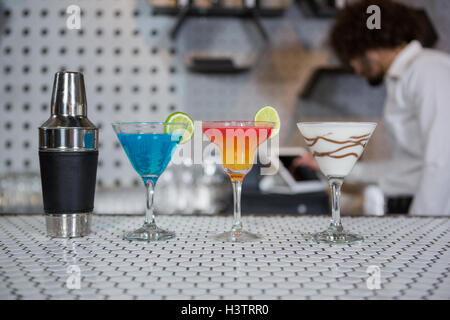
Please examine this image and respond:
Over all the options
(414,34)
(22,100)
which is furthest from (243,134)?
(22,100)

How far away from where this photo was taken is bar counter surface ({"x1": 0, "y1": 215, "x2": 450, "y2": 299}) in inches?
→ 23.8

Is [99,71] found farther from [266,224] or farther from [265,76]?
[266,224]

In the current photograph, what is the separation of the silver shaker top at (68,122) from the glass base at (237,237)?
0.35 meters

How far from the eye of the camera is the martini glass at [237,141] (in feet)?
3.46

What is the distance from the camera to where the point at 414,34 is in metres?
2.72

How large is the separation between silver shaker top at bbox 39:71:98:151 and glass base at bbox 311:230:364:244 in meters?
0.54

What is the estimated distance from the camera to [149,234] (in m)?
0.97

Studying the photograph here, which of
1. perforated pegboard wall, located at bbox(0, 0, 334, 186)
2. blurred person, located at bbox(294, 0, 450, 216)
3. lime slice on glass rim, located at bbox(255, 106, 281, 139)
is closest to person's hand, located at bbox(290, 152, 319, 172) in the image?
blurred person, located at bbox(294, 0, 450, 216)

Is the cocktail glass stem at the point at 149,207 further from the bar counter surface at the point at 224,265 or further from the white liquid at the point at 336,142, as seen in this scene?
the white liquid at the point at 336,142

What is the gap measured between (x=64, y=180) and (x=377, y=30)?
2.32 meters

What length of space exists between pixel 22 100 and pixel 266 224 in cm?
286

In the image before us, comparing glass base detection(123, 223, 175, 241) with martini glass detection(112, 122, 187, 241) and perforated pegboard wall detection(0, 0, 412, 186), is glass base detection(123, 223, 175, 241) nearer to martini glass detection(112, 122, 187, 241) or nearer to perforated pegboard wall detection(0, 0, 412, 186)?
martini glass detection(112, 122, 187, 241)
